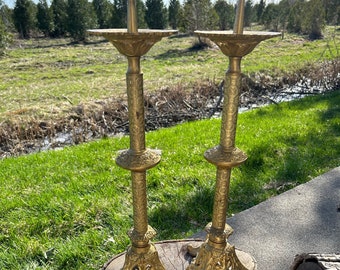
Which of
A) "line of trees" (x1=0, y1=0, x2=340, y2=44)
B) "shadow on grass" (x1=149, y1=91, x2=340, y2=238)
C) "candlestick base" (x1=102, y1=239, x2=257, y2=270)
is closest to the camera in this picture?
"candlestick base" (x1=102, y1=239, x2=257, y2=270)

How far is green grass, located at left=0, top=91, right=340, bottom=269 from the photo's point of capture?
2973mm

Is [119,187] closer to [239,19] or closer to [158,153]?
[158,153]

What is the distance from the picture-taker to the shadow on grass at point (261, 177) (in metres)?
3.34

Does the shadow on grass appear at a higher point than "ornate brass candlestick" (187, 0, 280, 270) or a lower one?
lower

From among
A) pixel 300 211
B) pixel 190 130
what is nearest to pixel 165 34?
pixel 300 211

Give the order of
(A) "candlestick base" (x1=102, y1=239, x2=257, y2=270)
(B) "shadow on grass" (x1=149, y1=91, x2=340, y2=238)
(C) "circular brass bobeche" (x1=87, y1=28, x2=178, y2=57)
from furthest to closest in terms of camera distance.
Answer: (B) "shadow on grass" (x1=149, y1=91, x2=340, y2=238)
(A) "candlestick base" (x1=102, y1=239, x2=257, y2=270)
(C) "circular brass bobeche" (x1=87, y1=28, x2=178, y2=57)

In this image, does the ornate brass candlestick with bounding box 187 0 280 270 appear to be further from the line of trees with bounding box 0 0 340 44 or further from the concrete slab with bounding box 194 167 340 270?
the line of trees with bounding box 0 0 340 44

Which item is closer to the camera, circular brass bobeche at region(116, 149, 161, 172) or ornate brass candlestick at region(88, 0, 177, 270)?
ornate brass candlestick at region(88, 0, 177, 270)

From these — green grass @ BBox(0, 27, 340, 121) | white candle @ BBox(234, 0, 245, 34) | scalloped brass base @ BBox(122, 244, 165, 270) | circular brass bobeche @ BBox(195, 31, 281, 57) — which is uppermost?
white candle @ BBox(234, 0, 245, 34)

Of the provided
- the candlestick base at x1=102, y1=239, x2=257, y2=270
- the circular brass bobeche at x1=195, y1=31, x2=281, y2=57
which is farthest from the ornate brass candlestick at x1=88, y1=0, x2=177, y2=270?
the candlestick base at x1=102, y1=239, x2=257, y2=270

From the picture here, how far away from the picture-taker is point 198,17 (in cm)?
1864

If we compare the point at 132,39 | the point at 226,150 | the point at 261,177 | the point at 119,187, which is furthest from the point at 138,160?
the point at 261,177

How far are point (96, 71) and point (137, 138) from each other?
12809mm

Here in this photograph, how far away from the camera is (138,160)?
1420 mm
